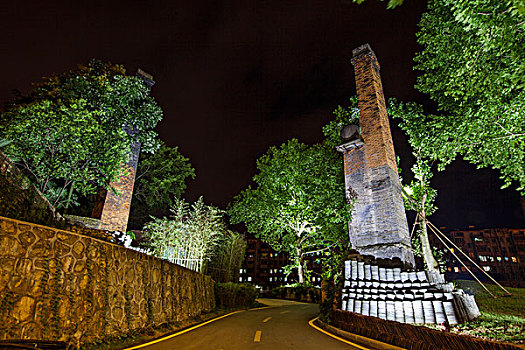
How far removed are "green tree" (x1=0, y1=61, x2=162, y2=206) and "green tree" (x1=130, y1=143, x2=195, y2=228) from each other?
6876 mm

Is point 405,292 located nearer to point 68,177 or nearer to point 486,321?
point 486,321

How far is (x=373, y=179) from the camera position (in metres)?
13.2

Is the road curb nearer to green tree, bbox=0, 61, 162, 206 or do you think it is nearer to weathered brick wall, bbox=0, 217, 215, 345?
weathered brick wall, bbox=0, 217, 215, 345

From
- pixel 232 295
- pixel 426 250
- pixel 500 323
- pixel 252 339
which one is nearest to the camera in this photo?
pixel 500 323

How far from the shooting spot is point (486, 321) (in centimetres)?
676

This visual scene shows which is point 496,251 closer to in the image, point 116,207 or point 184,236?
point 184,236

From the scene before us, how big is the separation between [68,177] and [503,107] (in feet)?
54.1

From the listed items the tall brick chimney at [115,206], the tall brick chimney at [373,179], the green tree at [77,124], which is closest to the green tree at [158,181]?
the tall brick chimney at [115,206]

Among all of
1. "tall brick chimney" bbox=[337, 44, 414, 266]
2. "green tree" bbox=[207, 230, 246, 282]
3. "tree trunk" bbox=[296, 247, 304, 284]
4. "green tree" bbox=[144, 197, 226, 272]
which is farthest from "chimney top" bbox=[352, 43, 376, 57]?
"green tree" bbox=[207, 230, 246, 282]

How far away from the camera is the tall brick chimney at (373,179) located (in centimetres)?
1219

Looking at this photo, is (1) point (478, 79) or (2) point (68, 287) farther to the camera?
(1) point (478, 79)

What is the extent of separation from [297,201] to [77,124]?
16.0 metres

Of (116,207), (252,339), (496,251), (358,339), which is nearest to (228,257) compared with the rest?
(116,207)

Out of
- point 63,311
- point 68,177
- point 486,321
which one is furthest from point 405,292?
point 68,177
